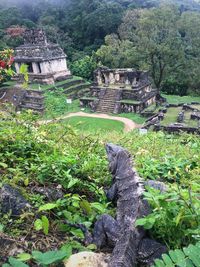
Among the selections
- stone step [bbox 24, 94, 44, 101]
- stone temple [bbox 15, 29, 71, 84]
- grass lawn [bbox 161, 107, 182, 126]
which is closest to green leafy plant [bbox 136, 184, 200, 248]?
grass lawn [bbox 161, 107, 182, 126]

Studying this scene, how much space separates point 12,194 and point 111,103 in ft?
66.8

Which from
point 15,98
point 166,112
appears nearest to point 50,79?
point 15,98

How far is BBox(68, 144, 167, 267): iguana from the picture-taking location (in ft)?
7.45

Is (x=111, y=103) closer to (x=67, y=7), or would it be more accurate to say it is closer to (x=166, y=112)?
(x=166, y=112)

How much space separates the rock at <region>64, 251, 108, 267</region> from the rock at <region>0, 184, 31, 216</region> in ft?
2.43

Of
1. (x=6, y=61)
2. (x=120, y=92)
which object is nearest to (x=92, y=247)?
(x=6, y=61)

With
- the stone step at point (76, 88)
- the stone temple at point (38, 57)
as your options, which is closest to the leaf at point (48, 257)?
the stone step at point (76, 88)

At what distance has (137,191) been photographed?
9.50ft

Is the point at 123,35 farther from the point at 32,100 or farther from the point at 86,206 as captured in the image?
the point at 86,206

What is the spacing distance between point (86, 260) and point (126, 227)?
0.45 m

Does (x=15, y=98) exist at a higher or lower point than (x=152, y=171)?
lower

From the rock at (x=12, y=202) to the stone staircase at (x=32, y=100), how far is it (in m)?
21.2

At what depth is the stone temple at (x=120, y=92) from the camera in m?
22.4

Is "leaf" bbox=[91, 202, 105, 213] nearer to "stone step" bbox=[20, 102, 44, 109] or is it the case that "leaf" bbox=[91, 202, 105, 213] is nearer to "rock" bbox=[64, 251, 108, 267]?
"rock" bbox=[64, 251, 108, 267]
